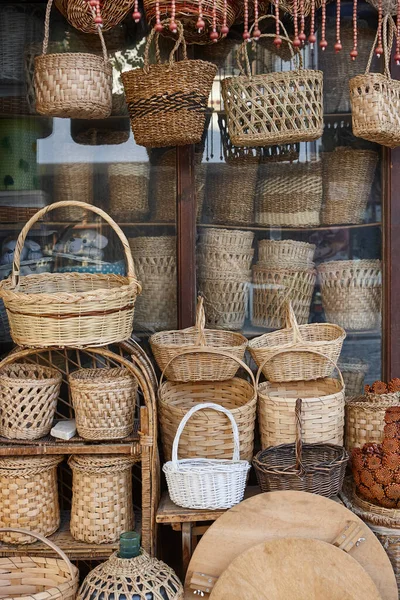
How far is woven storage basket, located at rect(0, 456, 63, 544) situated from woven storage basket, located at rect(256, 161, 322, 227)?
178 centimetres

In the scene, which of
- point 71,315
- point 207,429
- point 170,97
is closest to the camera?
point 71,315

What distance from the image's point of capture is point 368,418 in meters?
3.63

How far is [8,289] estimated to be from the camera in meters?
3.20

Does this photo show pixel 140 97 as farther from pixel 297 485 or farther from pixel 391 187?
pixel 297 485

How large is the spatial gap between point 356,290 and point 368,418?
74 centimetres

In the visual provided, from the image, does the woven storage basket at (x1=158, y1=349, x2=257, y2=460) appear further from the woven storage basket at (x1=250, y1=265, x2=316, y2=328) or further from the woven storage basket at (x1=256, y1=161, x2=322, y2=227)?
the woven storage basket at (x1=256, y1=161, x2=322, y2=227)

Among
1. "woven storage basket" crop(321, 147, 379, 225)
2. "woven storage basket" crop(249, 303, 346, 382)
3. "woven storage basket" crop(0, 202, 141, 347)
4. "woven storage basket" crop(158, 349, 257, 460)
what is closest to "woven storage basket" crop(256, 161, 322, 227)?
"woven storage basket" crop(321, 147, 379, 225)

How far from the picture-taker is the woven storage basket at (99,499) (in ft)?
10.6

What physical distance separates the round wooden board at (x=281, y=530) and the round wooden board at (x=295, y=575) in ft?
0.32

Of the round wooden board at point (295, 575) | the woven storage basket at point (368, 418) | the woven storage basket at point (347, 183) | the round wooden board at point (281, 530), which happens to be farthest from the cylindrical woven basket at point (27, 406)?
the woven storage basket at point (347, 183)

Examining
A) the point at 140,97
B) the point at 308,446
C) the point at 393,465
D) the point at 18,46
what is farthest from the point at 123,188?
the point at 393,465

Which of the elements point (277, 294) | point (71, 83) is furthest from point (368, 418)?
point (71, 83)

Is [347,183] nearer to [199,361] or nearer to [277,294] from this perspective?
[277,294]

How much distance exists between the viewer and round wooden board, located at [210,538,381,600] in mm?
2775
